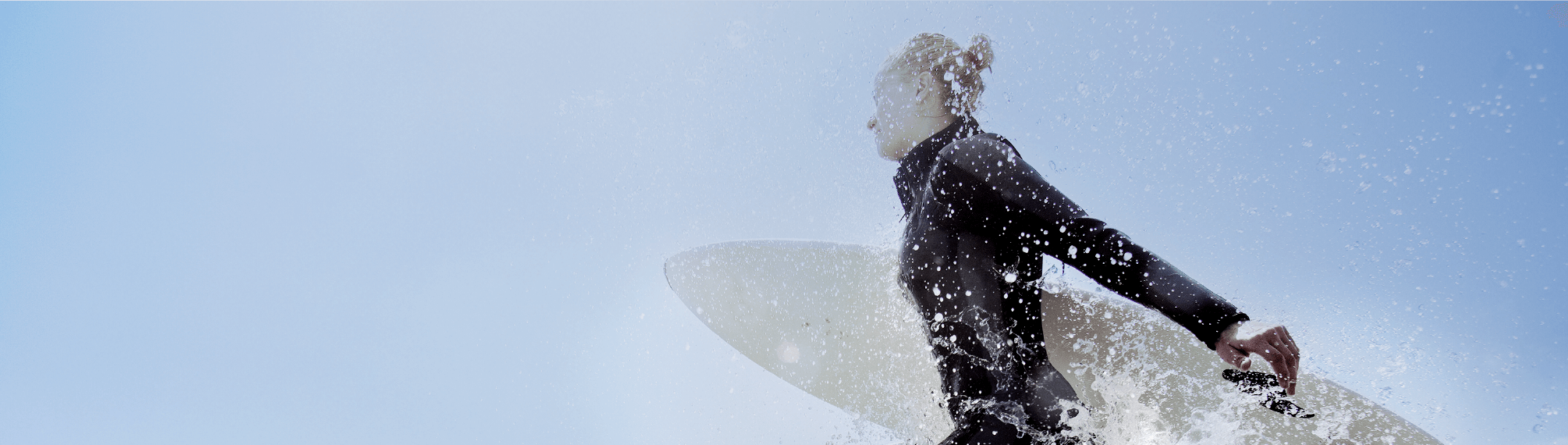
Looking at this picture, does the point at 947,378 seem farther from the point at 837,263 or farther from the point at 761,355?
the point at 761,355

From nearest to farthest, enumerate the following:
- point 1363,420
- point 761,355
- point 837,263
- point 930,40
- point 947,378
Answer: point 947,378 → point 930,40 → point 1363,420 → point 837,263 → point 761,355

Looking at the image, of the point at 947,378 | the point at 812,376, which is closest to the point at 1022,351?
the point at 947,378

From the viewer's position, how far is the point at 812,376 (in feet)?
9.20

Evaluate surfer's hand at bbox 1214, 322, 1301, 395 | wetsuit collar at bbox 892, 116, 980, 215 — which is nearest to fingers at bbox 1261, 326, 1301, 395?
surfer's hand at bbox 1214, 322, 1301, 395

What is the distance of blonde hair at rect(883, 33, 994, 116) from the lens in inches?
51.1

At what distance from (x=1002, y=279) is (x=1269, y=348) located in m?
0.36

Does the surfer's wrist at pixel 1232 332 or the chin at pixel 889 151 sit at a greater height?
the chin at pixel 889 151

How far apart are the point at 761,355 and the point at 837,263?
1.84 feet

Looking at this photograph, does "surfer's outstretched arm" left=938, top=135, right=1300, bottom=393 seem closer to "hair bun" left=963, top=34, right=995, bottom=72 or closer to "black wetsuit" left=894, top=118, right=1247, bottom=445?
"black wetsuit" left=894, top=118, right=1247, bottom=445

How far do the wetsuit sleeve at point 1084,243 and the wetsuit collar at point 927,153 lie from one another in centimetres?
12

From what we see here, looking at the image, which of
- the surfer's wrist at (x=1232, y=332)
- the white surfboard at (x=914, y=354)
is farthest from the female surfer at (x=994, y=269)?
the white surfboard at (x=914, y=354)

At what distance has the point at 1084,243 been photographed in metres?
0.94

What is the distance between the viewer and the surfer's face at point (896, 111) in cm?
130

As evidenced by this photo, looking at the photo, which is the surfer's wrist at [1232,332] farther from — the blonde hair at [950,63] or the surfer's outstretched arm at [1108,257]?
the blonde hair at [950,63]
